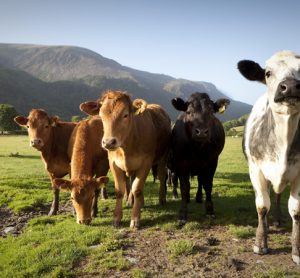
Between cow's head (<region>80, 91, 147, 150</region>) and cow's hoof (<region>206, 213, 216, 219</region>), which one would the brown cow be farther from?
cow's hoof (<region>206, 213, 216, 219</region>)

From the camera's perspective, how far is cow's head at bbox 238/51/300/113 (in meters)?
4.43

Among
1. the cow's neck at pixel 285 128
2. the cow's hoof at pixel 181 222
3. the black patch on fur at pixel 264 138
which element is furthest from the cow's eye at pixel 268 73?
the cow's hoof at pixel 181 222

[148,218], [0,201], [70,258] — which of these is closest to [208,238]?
[148,218]

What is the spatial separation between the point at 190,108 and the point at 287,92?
3325 mm

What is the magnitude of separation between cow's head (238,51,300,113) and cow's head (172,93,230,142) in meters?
1.84

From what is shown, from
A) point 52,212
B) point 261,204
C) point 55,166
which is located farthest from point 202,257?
point 55,166

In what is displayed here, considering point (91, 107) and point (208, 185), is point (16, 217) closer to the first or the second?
point (91, 107)

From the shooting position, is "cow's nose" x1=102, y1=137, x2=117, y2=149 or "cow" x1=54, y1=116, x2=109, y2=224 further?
"cow" x1=54, y1=116, x2=109, y2=224

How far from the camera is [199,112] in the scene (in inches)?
292

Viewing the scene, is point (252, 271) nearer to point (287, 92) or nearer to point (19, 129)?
point (287, 92)

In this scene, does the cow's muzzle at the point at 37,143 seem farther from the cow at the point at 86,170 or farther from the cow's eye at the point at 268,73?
the cow's eye at the point at 268,73

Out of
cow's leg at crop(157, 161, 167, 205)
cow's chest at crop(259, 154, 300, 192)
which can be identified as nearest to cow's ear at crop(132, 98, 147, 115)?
cow's chest at crop(259, 154, 300, 192)

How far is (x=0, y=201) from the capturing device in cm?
1027

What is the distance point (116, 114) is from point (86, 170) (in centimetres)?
173
